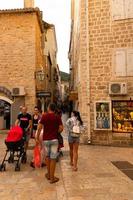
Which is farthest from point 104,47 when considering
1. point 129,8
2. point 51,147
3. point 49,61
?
point 49,61

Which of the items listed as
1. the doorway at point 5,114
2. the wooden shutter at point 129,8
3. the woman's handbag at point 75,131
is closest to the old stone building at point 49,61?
the doorway at point 5,114

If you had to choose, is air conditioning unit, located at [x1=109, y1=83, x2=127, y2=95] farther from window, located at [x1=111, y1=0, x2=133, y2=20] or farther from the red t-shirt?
the red t-shirt

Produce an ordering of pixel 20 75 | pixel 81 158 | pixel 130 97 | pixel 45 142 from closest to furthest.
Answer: pixel 45 142, pixel 81 158, pixel 130 97, pixel 20 75

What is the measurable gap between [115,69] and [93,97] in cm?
148

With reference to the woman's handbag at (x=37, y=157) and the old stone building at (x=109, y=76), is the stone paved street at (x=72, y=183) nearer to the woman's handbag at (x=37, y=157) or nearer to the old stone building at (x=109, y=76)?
the woman's handbag at (x=37, y=157)

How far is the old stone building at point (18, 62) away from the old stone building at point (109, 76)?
6868 mm

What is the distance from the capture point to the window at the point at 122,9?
1457 cm

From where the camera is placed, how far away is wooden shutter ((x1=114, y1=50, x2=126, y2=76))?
14547 mm

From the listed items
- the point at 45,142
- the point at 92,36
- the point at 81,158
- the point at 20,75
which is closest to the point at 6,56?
the point at 20,75

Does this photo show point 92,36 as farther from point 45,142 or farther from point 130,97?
point 45,142

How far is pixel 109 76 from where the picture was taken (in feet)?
48.0

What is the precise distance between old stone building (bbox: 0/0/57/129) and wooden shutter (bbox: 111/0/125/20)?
8.03m

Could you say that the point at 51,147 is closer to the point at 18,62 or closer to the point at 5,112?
the point at 18,62

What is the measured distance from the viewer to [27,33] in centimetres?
2198
